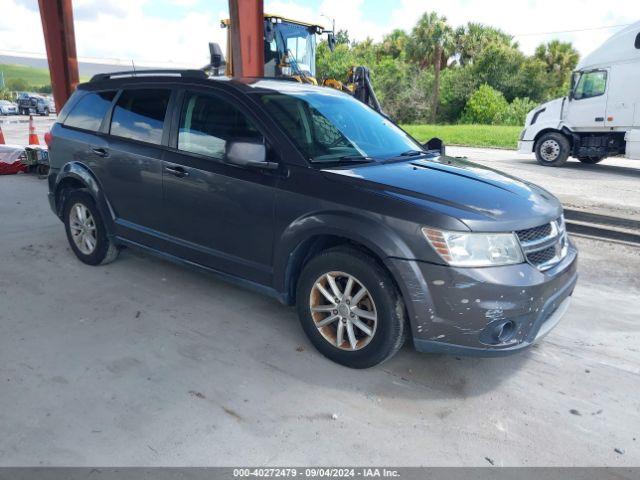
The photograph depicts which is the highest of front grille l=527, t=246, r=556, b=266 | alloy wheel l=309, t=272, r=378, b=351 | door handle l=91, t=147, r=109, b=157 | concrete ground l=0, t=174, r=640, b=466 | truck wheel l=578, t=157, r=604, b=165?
door handle l=91, t=147, r=109, b=157

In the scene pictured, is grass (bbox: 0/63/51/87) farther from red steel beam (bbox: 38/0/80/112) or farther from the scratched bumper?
the scratched bumper

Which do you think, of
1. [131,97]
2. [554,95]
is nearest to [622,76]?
[131,97]

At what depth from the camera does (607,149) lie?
12.8 metres

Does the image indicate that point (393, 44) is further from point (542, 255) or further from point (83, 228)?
point (542, 255)

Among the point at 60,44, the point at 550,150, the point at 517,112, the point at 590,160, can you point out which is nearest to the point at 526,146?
the point at 550,150

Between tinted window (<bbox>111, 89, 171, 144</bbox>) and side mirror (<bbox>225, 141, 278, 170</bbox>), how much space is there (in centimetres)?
103

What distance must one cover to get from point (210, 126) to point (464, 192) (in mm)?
1902

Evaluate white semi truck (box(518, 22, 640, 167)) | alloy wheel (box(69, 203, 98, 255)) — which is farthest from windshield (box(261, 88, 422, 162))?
white semi truck (box(518, 22, 640, 167))

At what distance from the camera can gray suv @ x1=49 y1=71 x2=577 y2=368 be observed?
2.87 meters

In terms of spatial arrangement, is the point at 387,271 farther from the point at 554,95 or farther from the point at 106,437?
the point at 554,95

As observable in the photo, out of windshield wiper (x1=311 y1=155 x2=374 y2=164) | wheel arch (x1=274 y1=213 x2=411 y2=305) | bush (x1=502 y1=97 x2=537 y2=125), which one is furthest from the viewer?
bush (x1=502 y1=97 x2=537 y2=125)

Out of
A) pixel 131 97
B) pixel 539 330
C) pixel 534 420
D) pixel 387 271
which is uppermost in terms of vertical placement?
pixel 131 97

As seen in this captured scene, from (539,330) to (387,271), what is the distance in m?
0.94

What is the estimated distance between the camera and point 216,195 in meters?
3.72
